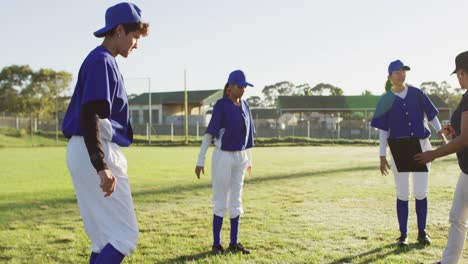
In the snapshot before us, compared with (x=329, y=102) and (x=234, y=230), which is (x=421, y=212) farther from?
(x=329, y=102)

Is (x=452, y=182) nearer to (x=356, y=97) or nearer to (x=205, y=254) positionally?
(x=205, y=254)

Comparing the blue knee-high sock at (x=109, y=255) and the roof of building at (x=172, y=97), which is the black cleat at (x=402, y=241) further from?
the roof of building at (x=172, y=97)

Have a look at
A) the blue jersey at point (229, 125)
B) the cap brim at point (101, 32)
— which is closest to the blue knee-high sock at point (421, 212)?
the blue jersey at point (229, 125)

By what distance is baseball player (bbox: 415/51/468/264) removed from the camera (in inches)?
157

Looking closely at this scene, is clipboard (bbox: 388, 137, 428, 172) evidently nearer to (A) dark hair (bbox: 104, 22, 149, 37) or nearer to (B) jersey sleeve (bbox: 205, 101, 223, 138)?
(B) jersey sleeve (bbox: 205, 101, 223, 138)

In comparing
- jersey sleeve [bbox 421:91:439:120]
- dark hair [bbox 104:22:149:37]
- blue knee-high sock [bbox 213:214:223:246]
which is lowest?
blue knee-high sock [bbox 213:214:223:246]

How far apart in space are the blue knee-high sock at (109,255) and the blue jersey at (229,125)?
8.97 feet

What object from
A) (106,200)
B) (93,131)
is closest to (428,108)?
(106,200)

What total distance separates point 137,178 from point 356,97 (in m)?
54.0

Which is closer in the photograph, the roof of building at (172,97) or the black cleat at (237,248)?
the black cleat at (237,248)

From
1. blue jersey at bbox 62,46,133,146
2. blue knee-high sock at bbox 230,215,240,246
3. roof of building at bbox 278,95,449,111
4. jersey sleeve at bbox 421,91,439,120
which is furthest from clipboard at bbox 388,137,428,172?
roof of building at bbox 278,95,449,111

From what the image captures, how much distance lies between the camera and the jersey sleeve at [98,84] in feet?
10.1

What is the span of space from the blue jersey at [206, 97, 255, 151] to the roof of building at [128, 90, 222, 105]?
55574 millimetres

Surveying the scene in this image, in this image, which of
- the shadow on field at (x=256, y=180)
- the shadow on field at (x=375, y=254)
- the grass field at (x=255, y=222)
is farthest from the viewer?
the shadow on field at (x=256, y=180)
